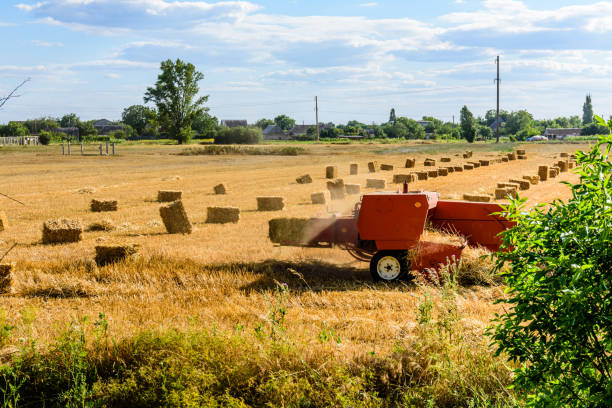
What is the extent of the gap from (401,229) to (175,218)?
22.2 ft

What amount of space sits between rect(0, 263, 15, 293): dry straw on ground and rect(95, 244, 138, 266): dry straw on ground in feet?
5.02

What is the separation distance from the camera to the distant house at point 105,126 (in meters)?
150

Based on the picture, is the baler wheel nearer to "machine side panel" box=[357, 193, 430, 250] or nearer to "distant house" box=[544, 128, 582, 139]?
"machine side panel" box=[357, 193, 430, 250]

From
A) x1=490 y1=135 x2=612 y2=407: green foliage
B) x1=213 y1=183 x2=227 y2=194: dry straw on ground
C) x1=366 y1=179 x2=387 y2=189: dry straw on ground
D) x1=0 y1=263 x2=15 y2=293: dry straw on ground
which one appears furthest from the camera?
x1=366 y1=179 x2=387 y2=189: dry straw on ground

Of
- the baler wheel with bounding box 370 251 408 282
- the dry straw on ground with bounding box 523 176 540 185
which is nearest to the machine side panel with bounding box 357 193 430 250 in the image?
the baler wheel with bounding box 370 251 408 282

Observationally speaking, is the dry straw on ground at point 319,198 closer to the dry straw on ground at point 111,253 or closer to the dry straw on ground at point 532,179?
the dry straw on ground at point 111,253

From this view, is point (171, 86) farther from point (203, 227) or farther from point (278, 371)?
point (278, 371)

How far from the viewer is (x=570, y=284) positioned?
2859 mm

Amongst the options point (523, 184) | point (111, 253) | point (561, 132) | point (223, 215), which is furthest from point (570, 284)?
point (561, 132)

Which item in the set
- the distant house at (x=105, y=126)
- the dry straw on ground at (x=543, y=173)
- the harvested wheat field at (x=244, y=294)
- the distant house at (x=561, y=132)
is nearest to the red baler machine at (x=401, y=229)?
the harvested wheat field at (x=244, y=294)

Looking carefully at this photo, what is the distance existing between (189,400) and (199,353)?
53 cm

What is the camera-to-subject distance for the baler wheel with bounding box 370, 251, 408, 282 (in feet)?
28.9

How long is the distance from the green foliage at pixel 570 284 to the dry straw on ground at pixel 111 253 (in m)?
7.81

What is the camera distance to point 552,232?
3.19 m
